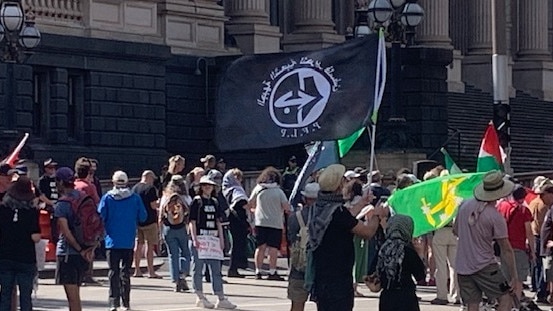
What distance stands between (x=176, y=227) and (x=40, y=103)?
15541 millimetres

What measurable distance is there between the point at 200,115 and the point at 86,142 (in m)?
5.53

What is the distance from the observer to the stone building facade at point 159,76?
4184 centimetres

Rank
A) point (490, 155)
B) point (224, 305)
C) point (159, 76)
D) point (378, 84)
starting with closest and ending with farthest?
point (378, 84) < point (490, 155) < point (224, 305) < point (159, 76)

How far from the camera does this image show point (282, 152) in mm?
47188

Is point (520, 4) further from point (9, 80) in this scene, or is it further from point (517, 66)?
point (9, 80)

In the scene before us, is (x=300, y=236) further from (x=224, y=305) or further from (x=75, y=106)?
(x=75, y=106)

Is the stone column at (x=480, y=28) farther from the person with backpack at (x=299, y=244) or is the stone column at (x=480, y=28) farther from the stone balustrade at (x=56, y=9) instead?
the person with backpack at (x=299, y=244)

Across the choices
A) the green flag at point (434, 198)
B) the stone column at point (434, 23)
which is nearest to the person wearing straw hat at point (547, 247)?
the green flag at point (434, 198)

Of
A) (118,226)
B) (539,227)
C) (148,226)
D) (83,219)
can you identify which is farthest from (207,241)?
(148,226)

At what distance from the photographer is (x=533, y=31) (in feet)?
216

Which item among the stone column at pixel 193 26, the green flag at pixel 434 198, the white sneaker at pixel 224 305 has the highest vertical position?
the stone column at pixel 193 26

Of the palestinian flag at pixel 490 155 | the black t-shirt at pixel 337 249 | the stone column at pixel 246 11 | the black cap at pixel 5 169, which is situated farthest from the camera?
the stone column at pixel 246 11

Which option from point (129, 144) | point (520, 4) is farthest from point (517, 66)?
point (129, 144)

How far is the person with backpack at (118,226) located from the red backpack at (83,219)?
7.38 feet
